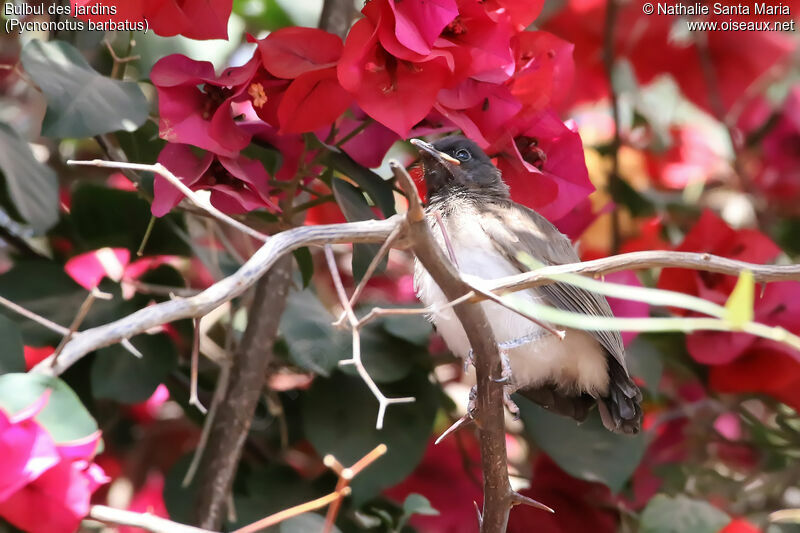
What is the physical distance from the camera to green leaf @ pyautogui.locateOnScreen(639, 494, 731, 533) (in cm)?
139

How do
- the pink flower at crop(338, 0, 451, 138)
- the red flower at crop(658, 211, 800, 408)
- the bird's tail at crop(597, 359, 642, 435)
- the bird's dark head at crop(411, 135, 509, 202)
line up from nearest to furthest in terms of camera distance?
the pink flower at crop(338, 0, 451, 138) < the bird's tail at crop(597, 359, 642, 435) < the red flower at crop(658, 211, 800, 408) < the bird's dark head at crop(411, 135, 509, 202)

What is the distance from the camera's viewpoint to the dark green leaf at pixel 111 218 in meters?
1.52

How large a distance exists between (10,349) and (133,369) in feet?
1.07

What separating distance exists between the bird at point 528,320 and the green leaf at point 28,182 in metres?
0.58

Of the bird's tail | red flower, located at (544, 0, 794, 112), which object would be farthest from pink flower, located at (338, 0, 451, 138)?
red flower, located at (544, 0, 794, 112)

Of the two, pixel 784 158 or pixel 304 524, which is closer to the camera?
pixel 304 524

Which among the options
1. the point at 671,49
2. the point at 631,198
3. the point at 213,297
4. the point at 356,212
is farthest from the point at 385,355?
the point at 671,49

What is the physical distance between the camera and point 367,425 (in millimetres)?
1470

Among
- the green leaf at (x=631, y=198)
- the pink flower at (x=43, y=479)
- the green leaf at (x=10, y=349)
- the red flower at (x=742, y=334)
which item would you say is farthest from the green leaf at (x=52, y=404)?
the green leaf at (x=631, y=198)

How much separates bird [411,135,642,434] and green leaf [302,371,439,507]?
12cm

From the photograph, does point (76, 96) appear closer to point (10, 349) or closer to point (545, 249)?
point (10, 349)

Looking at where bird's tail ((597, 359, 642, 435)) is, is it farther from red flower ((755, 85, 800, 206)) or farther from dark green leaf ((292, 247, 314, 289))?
red flower ((755, 85, 800, 206))

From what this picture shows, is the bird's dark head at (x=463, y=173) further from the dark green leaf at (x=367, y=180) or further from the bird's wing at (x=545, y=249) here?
the dark green leaf at (x=367, y=180)

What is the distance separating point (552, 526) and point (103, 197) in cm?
95
